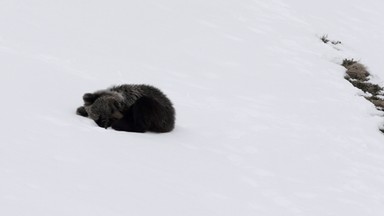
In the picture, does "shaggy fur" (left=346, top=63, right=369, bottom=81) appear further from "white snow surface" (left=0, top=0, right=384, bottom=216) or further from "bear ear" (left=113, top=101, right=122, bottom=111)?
"bear ear" (left=113, top=101, right=122, bottom=111)

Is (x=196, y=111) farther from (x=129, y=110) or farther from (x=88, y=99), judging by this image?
(x=88, y=99)

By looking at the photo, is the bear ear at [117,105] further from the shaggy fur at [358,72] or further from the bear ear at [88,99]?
the shaggy fur at [358,72]

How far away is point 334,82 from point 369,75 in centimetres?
149

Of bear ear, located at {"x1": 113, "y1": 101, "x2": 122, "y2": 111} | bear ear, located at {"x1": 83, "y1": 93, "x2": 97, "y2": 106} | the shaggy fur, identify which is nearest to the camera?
bear ear, located at {"x1": 83, "y1": 93, "x2": 97, "y2": 106}

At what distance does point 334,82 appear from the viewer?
14297mm

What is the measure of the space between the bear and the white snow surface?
13.2 inches

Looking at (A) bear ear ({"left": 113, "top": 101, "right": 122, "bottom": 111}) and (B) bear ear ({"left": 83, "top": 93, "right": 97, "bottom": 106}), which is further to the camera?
(A) bear ear ({"left": 113, "top": 101, "right": 122, "bottom": 111})

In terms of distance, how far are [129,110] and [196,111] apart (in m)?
1.94

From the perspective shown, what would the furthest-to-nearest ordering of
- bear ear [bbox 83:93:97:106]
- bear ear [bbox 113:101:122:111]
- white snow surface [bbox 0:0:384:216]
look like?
bear ear [bbox 113:101:122:111], bear ear [bbox 83:93:97:106], white snow surface [bbox 0:0:384:216]

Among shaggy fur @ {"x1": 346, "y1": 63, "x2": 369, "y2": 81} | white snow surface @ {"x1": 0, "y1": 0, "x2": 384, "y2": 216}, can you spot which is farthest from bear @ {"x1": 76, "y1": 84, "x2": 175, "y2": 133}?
shaggy fur @ {"x1": 346, "y1": 63, "x2": 369, "y2": 81}

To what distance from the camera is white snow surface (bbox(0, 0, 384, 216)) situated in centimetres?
602

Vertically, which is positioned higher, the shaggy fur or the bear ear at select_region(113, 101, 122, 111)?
the shaggy fur

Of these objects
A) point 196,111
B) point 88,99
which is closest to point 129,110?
point 88,99

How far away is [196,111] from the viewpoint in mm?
10578
